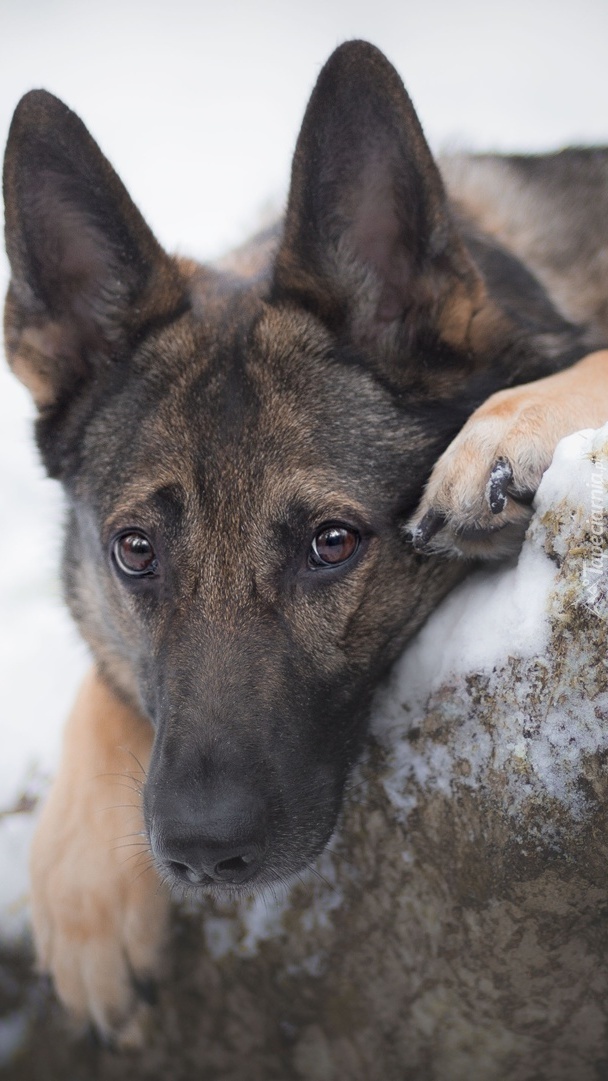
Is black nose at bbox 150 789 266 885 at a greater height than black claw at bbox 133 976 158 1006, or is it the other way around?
black nose at bbox 150 789 266 885

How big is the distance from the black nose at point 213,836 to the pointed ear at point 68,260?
1.59m

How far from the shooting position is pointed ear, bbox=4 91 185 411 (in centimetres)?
292

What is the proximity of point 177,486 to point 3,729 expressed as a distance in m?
2.25

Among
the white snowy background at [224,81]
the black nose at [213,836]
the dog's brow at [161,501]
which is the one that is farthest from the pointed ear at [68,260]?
the white snowy background at [224,81]

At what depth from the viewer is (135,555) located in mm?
2936

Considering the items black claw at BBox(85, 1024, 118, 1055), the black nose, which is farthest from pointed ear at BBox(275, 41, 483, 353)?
black claw at BBox(85, 1024, 118, 1055)

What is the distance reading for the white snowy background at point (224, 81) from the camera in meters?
7.87

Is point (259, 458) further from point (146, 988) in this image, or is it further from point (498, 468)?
point (146, 988)

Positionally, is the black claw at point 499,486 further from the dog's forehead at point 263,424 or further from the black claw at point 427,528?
the dog's forehead at point 263,424

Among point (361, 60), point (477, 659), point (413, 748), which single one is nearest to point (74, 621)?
point (413, 748)

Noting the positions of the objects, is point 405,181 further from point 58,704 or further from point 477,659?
point 58,704

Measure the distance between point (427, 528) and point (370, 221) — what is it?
3.28 ft

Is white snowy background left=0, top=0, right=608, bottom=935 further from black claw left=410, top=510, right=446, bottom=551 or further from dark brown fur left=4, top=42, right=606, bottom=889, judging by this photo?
black claw left=410, top=510, right=446, bottom=551

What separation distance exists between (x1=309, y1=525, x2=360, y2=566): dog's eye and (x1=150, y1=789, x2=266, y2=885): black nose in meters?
0.70
